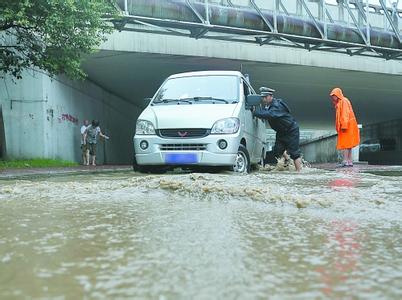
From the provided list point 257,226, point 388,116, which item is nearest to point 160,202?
point 257,226

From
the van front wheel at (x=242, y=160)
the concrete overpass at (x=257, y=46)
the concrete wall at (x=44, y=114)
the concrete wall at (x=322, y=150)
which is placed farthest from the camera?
the concrete wall at (x=322, y=150)

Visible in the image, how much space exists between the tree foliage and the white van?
10.0 ft

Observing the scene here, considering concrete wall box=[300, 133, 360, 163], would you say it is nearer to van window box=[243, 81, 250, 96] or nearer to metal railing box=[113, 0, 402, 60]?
metal railing box=[113, 0, 402, 60]

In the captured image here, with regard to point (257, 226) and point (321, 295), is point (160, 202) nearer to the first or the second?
point (257, 226)

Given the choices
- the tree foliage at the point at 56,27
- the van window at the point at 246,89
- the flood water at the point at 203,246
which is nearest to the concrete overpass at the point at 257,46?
the tree foliage at the point at 56,27

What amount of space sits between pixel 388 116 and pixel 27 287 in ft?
122

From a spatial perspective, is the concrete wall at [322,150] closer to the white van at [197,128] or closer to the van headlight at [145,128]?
the white van at [197,128]

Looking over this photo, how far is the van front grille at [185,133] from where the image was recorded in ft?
25.0

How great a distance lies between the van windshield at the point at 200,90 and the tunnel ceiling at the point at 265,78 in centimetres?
812

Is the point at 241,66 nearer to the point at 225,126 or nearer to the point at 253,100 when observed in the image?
the point at 253,100

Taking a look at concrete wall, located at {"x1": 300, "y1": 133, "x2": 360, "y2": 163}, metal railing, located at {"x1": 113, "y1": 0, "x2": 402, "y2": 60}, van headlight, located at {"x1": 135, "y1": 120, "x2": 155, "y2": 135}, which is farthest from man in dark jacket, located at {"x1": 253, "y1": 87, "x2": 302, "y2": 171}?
concrete wall, located at {"x1": 300, "y1": 133, "x2": 360, "y2": 163}

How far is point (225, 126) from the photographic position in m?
7.61

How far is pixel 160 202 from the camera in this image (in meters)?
3.95

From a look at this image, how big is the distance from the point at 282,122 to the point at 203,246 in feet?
23.9
